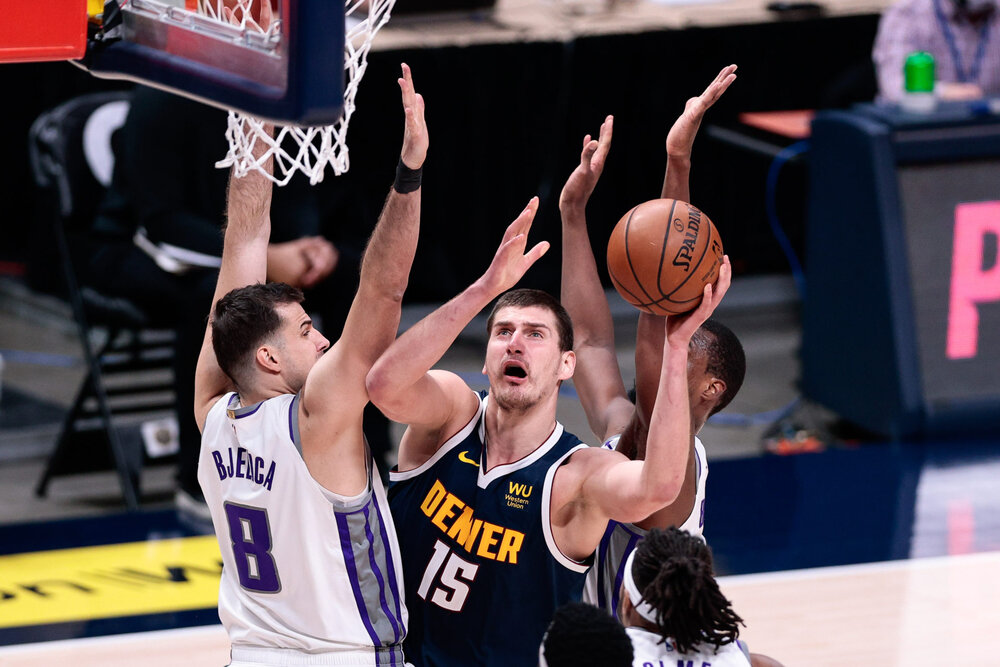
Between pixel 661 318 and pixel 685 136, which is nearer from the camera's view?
pixel 661 318

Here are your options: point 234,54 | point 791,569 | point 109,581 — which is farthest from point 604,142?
point 109,581

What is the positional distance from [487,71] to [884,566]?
453 centimetres

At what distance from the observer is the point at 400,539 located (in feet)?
13.0

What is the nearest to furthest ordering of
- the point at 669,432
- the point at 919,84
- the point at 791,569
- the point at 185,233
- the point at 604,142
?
1. the point at 669,432
2. the point at 604,142
3. the point at 791,569
4. the point at 185,233
5. the point at 919,84

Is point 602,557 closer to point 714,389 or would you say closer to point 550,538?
point 550,538

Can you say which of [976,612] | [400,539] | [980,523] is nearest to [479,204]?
[980,523]

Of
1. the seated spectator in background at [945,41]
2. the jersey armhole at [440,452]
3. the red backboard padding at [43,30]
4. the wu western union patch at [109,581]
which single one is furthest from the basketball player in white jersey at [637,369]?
the seated spectator in background at [945,41]

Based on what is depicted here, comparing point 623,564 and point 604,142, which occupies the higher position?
point 604,142

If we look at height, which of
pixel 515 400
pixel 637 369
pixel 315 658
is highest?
pixel 637 369

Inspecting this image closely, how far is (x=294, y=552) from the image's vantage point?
3.67 m

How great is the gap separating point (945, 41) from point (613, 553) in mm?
4799

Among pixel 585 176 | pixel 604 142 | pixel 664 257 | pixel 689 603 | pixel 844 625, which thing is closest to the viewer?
pixel 689 603

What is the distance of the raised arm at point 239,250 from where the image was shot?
402 cm

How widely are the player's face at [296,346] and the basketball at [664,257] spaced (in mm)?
821
